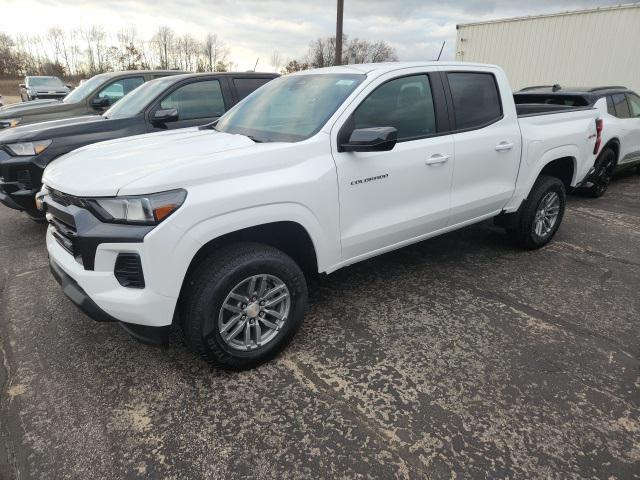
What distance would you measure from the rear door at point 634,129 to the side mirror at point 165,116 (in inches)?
287

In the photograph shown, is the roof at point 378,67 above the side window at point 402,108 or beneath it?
above

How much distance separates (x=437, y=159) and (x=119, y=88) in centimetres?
604

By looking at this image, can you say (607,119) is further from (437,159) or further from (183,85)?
(183,85)

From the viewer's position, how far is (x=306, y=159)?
268 cm

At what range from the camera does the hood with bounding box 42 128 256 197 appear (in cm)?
228

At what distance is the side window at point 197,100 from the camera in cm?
552

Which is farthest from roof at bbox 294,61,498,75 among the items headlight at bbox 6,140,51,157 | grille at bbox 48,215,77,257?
headlight at bbox 6,140,51,157

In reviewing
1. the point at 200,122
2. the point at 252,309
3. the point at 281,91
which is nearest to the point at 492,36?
the point at 200,122

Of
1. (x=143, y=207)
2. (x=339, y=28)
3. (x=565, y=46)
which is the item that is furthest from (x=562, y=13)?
(x=143, y=207)

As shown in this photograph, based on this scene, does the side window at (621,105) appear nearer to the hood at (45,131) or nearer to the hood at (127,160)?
→ the hood at (127,160)

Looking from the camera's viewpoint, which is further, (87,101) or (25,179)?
(87,101)

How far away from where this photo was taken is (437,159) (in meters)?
3.33

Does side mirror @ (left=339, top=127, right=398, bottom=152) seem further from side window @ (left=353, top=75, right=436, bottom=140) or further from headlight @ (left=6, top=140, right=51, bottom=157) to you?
headlight @ (left=6, top=140, right=51, bottom=157)

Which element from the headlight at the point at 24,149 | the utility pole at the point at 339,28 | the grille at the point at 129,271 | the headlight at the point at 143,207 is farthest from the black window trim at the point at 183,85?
the utility pole at the point at 339,28
